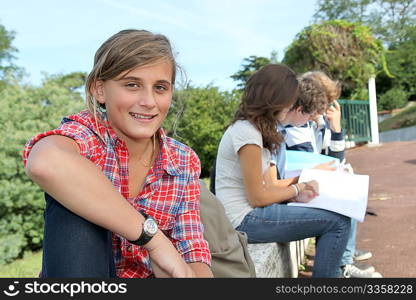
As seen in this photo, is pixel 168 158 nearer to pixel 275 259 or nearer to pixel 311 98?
pixel 275 259

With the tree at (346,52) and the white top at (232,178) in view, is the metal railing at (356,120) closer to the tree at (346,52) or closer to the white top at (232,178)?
the tree at (346,52)

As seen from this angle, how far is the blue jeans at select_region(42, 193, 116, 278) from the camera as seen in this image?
1.31 meters

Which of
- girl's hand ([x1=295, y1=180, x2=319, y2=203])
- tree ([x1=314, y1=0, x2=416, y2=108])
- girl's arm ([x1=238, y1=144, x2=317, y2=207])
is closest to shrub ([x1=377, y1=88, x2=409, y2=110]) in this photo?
tree ([x1=314, y1=0, x2=416, y2=108])

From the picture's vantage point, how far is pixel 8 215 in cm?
620

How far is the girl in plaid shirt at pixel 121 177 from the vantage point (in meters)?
1.31

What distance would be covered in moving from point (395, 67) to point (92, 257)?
24.3 meters

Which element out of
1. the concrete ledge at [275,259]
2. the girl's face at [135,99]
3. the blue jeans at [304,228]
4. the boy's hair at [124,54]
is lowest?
the concrete ledge at [275,259]

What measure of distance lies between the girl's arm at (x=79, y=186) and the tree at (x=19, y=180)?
197 inches

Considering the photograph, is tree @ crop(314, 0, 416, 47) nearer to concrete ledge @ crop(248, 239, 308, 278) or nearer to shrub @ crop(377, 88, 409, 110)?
shrub @ crop(377, 88, 409, 110)

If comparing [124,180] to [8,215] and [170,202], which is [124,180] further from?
[8,215]

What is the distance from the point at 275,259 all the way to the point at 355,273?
0.84m

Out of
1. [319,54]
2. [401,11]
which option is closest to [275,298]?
[319,54]

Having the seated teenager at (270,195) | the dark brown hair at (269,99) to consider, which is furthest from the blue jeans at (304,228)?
the dark brown hair at (269,99)

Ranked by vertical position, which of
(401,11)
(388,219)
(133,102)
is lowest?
(388,219)
